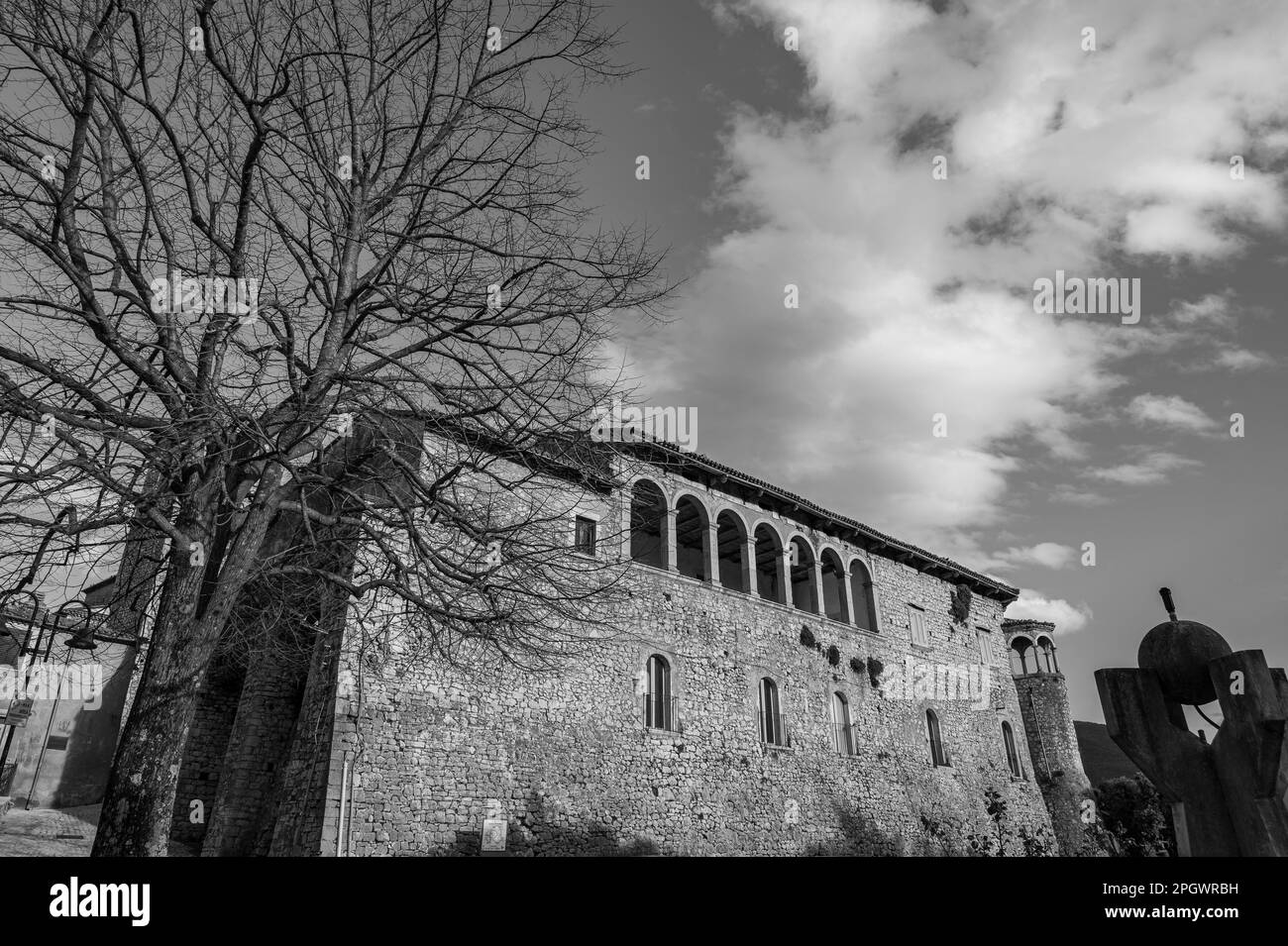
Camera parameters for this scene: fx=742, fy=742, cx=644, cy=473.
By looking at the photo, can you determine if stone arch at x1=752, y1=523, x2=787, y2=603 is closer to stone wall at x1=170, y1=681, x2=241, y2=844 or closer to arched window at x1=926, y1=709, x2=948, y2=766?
arched window at x1=926, y1=709, x2=948, y2=766

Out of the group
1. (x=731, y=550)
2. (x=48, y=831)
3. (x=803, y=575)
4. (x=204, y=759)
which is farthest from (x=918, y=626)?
(x=48, y=831)

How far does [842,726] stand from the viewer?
68.7ft

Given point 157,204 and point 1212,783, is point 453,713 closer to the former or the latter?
point 157,204

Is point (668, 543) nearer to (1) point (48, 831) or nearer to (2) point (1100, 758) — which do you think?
(1) point (48, 831)

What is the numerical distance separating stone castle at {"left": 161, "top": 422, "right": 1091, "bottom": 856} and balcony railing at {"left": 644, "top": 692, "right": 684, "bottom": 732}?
0.05m

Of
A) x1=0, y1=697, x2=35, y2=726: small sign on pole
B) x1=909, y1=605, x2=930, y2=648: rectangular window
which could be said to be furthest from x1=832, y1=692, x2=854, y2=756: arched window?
x1=0, y1=697, x2=35, y2=726: small sign on pole

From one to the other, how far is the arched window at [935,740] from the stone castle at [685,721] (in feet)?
0.23

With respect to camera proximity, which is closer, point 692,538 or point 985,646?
point 692,538

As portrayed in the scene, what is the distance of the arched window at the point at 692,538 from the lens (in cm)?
2017

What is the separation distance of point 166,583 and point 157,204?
4.18 m

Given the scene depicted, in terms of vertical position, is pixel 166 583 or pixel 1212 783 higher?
pixel 166 583

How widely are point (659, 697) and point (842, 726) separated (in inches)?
260
